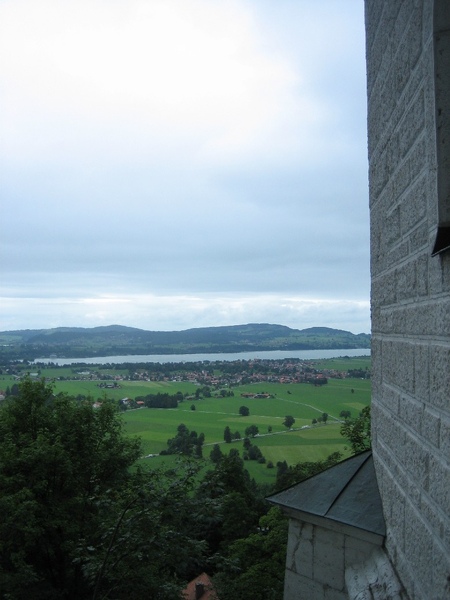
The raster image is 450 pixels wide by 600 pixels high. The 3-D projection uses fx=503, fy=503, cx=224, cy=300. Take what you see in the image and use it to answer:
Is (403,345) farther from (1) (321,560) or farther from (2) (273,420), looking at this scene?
(2) (273,420)

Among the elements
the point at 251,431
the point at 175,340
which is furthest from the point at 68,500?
the point at 175,340

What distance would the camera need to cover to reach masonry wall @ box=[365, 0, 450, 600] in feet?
5.21

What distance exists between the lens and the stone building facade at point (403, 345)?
156 centimetres

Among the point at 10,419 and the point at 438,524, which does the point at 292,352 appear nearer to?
the point at 10,419

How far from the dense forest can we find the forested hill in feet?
274

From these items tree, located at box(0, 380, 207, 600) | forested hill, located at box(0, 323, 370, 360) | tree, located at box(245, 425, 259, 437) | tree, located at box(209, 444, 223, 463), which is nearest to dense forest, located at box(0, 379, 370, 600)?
tree, located at box(0, 380, 207, 600)

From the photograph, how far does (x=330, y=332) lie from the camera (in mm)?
127125

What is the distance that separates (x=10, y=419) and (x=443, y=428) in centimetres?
1099

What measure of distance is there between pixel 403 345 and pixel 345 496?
1.28 m

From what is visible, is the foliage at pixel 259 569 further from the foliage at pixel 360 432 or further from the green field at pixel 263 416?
the green field at pixel 263 416

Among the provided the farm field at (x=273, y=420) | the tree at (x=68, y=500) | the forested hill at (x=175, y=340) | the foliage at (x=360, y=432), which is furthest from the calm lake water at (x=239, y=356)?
the foliage at (x=360, y=432)

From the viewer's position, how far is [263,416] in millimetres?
42375

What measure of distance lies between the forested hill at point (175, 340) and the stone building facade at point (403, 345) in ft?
305

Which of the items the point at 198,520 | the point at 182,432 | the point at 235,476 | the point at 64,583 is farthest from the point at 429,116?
the point at 182,432
